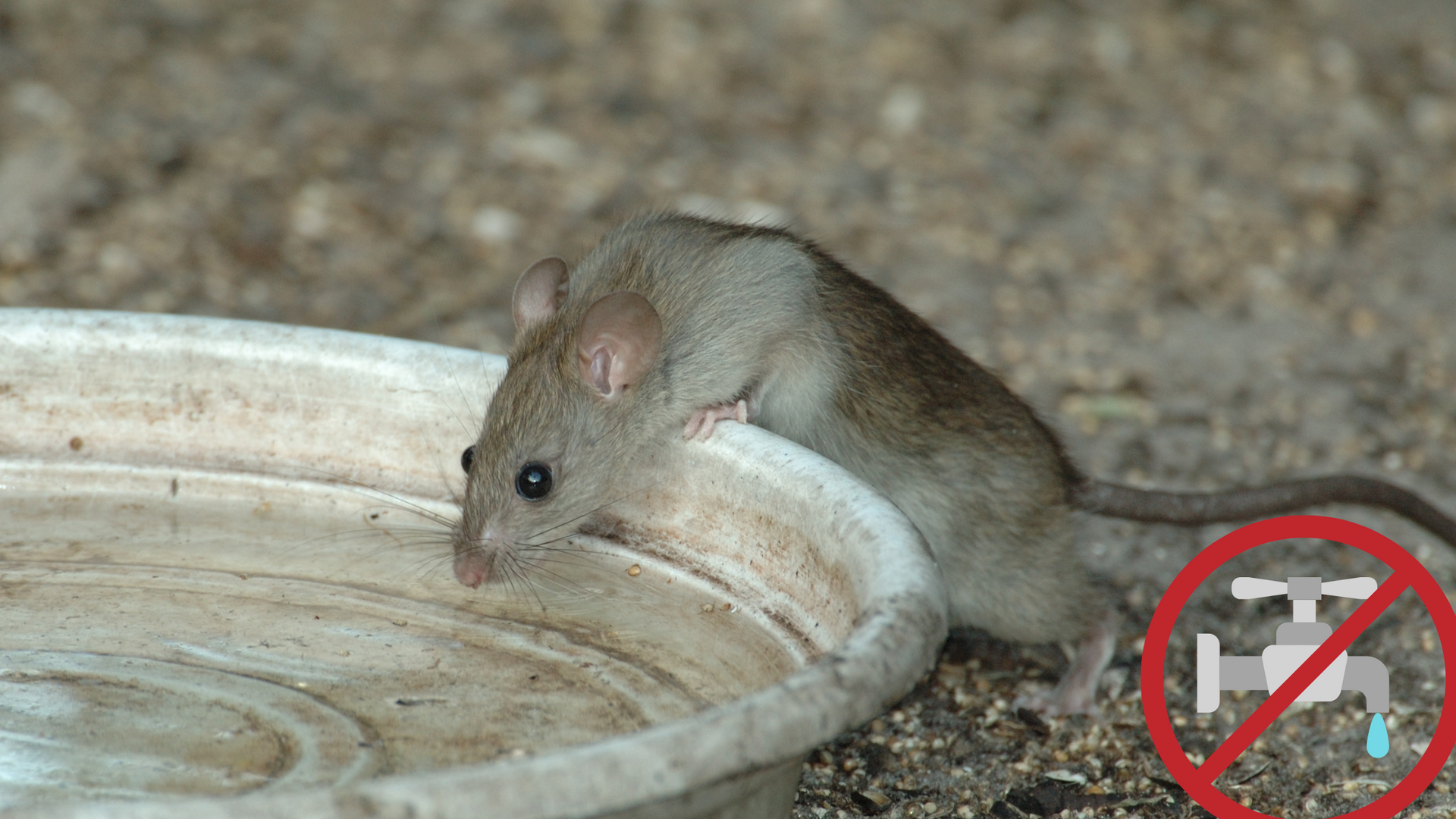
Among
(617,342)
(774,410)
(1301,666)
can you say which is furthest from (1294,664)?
(617,342)

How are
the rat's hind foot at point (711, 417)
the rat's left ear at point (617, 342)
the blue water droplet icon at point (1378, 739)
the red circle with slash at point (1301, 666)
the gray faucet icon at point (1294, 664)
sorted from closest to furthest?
the red circle with slash at point (1301, 666), the rat's hind foot at point (711, 417), the rat's left ear at point (617, 342), the blue water droplet icon at point (1378, 739), the gray faucet icon at point (1294, 664)

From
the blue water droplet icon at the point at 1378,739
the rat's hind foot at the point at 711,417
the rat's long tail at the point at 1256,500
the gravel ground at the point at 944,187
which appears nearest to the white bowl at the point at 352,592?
the rat's hind foot at the point at 711,417

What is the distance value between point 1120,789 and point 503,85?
5.19 metres

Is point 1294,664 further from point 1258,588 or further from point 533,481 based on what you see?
point 533,481

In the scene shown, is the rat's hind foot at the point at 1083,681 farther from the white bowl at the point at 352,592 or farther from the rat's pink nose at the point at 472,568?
the rat's pink nose at the point at 472,568

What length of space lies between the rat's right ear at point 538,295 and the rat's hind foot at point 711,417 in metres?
0.47

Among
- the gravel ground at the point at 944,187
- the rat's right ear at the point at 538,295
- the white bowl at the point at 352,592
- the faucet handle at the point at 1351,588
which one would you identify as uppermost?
the gravel ground at the point at 944,187

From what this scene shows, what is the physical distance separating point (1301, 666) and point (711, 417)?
1.53 metres

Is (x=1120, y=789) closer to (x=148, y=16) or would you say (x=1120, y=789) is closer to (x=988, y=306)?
(x=988, y=306)

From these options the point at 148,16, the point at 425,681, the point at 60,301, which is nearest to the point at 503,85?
the point at 148,16

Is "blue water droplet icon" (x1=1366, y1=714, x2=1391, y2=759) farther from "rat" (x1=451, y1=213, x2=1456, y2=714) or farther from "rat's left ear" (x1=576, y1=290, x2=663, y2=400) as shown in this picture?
"rat's left ear" (x1=576, y1=290, x2=663, y2=400)

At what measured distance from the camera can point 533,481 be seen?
10.9 ft

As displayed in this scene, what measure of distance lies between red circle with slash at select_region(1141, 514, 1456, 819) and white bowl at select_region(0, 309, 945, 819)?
0.65 m

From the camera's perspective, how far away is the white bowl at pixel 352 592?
7.93 ft
